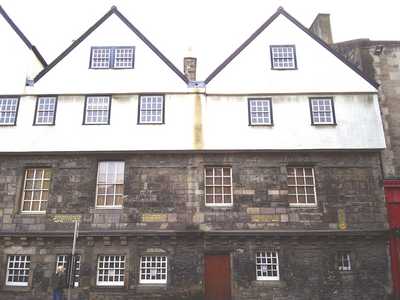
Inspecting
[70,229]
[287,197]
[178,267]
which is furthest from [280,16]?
[70,229]

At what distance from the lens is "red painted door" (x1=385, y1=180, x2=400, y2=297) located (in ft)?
50.0

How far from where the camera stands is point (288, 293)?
14.5 metres

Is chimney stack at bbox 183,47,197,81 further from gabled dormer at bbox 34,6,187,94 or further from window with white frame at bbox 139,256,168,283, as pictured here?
window with white frame at bbox 139,256,168,283

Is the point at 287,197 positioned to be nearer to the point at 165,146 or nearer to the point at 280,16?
the point at 165,146

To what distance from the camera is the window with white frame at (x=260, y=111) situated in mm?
16750

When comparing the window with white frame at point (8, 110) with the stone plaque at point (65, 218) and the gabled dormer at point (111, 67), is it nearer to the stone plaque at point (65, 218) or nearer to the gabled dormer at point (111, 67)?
the gabled dormer at point (111, 67)

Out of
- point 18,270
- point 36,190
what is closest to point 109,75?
point 36,190

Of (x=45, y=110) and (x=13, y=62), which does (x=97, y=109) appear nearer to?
(x=45, y=110)

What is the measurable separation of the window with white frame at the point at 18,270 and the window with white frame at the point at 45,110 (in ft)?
21.5

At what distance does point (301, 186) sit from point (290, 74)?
5.83 metres

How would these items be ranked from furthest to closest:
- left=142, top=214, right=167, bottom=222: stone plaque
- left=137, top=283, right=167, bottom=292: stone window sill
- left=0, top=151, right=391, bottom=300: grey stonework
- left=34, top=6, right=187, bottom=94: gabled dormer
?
left=34, top=6, right=187, bottom=94: gabled dormer → left=142, top=214, right=167, bottom=222: stone plaque → left=0, top=151, right=391, bottom=300: grey stonework → left=137, top=283, right=167, bottom=292: stone window sill

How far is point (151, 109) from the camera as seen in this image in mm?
16891

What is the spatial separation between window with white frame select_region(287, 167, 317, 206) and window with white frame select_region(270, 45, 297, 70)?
→ 214 inches

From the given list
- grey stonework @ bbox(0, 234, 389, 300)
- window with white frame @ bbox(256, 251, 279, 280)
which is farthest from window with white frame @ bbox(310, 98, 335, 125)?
window with white frame @ bbox(256, 251, 279, 280)
